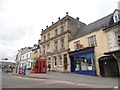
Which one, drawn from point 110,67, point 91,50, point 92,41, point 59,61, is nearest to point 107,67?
point 110,67

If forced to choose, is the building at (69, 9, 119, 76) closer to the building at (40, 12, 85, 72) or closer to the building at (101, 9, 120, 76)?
the building at (101, 9, 120, 76)

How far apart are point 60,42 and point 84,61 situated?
7.66 meters

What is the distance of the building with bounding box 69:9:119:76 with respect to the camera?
608 inches

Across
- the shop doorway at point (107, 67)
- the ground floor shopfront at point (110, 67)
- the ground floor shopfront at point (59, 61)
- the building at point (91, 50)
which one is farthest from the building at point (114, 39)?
the ground floor shopfront at point (59, 61)

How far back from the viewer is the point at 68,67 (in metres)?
20.4

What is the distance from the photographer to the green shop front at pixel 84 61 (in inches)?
644

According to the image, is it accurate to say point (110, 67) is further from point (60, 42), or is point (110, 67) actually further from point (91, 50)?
point (60, 42)

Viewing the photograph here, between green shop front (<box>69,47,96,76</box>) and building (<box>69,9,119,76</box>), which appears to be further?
green shop front (<box>69,47,96,76</box>)

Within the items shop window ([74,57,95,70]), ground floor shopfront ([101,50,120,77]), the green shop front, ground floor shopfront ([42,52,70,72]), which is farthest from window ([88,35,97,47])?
ground floor shopfront ([42,52,70,72])

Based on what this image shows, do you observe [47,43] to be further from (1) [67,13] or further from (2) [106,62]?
(2) [106,62]

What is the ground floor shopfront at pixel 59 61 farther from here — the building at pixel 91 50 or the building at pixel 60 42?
the building at pixel 91 50

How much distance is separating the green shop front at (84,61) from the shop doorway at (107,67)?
121 centimetres

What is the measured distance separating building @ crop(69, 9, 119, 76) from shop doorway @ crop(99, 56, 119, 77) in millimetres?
143

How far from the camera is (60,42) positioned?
23.6 m
